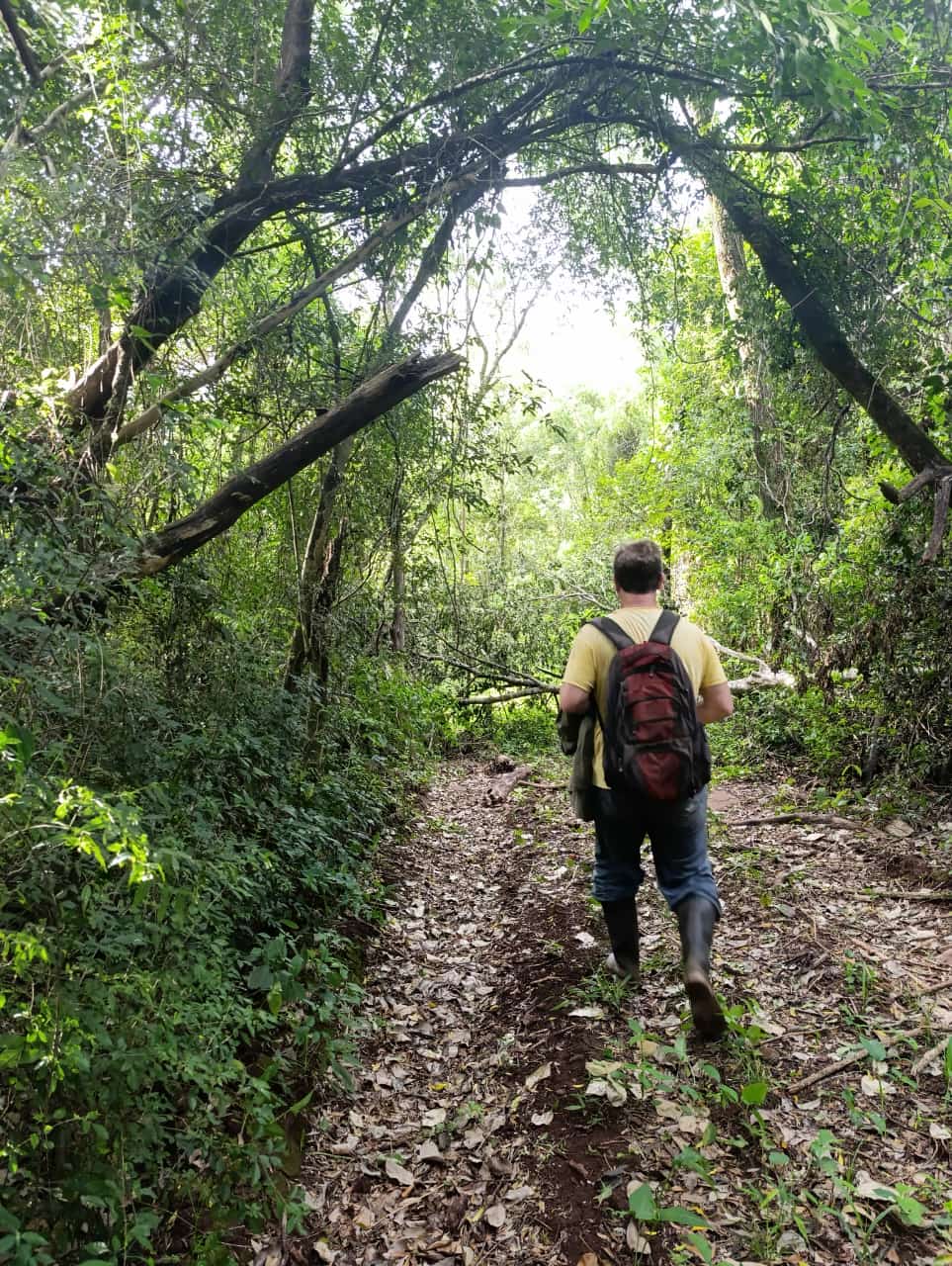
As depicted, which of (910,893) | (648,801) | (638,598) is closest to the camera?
(648,801)

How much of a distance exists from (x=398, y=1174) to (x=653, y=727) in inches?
86.3

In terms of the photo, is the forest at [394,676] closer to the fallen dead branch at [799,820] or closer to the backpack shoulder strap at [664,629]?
the fallen dead branch at [799,820]

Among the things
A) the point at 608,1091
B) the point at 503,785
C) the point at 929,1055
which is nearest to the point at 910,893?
the point at 929,1055

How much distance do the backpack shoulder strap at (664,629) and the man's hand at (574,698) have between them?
1.41ft

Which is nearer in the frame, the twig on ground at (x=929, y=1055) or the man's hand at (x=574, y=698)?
the twig on ground at (x=929, y=1055)

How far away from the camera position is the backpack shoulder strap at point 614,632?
3.64 metres

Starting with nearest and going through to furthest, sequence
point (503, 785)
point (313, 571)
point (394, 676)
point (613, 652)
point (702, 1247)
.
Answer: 1. point (702, 1247)
2. point (613, 652)
3. point (313, 571)
4. point (394, 676)
5. point (503, 785)

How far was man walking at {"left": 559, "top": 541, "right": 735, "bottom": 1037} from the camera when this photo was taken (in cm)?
351

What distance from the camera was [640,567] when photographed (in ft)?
12.3

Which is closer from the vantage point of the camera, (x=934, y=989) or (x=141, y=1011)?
(x=141, y=1011)

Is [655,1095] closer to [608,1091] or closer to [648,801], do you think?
[608,1091]

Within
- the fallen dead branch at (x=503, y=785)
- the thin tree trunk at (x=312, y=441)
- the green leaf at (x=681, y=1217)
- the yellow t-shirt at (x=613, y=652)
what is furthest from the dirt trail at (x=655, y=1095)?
the fallen dead branch at (x=503, y=785)

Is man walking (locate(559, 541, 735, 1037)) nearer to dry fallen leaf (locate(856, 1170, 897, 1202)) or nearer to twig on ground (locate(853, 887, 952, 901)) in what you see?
dry fallen leaf (locate(856, 1170, 897, 1202))

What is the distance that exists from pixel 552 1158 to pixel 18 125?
525 centimetres
